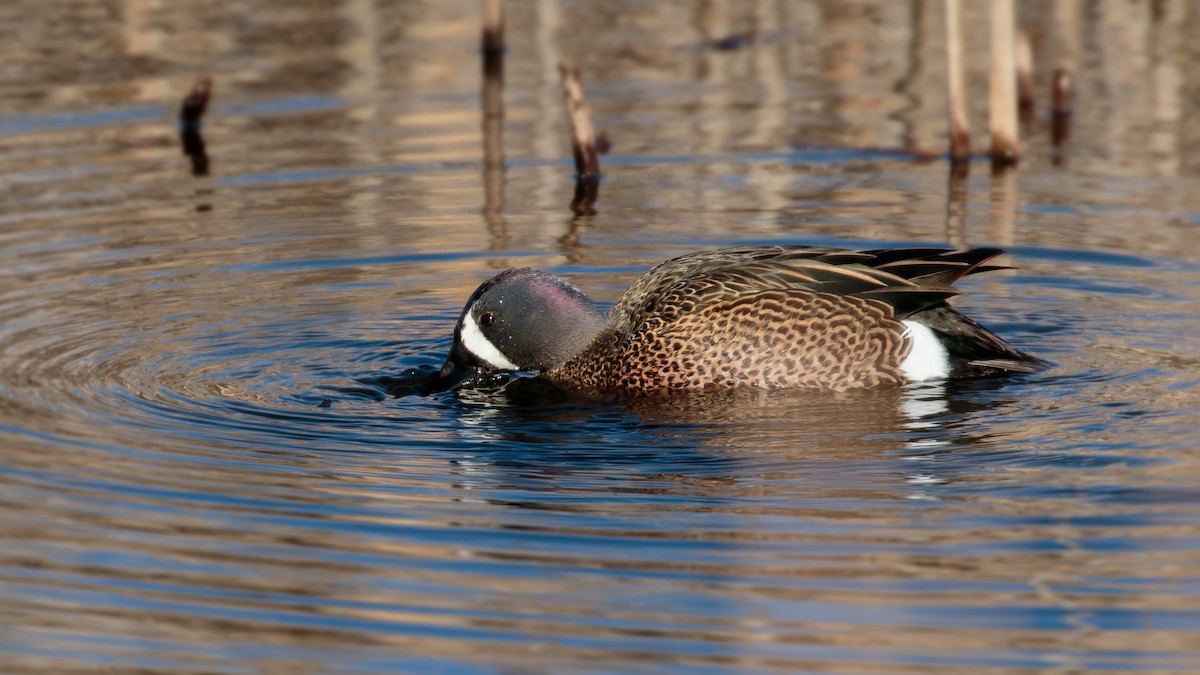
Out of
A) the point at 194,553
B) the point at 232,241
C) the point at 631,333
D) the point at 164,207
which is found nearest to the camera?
the point at 194,553

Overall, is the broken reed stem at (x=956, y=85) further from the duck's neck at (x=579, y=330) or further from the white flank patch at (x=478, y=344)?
the white flank patch at (x=478, y=344)

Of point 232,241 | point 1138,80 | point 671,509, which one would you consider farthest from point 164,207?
point 1138,80

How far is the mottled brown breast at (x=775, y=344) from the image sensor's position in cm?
740

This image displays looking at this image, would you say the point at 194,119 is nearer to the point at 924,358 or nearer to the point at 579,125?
the point at 579,125

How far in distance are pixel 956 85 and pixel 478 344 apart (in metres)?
4.13

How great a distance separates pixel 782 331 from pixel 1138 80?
6648 millimetres

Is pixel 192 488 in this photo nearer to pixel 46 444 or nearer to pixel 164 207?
pixel 46 444

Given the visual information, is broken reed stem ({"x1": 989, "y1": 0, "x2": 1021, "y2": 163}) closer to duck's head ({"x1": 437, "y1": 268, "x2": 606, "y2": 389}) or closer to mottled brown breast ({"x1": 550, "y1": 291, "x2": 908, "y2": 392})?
mottled brown breast ({"x1": 550, "y1": 291, "x2": 908, "y2": 392})

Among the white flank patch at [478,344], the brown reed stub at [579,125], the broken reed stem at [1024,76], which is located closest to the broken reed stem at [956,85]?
the broken reed stem at [1024,76]

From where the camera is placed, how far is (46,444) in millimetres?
6555

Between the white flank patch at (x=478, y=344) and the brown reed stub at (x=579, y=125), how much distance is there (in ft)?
10.3

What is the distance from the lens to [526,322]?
309 inches

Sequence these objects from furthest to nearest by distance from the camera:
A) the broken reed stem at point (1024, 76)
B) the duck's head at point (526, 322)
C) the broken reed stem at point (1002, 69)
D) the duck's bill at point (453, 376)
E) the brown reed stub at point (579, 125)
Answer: the broken reed stem at point (1024, 76) < the brown reed stub at point (579, 125) < the broken reed stem at point (1002, 69) < the duck's head at point (526, 322) < the duck's bill at point (453, 376)

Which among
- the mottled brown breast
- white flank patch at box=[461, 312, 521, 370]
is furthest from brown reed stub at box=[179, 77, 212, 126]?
the mottled brown breast
